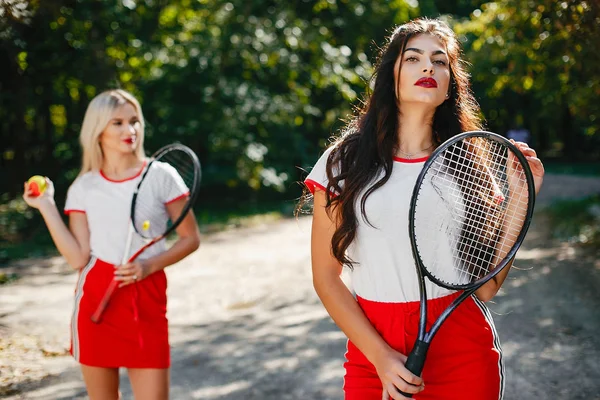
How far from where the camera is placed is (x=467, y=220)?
8.10 ft

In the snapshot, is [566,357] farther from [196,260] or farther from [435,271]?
[196,260]

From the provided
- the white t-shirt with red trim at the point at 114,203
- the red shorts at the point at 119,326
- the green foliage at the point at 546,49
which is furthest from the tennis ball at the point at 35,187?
the green foliage at the point at 546,49

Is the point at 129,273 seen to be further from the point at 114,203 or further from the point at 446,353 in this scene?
the point at 446,353

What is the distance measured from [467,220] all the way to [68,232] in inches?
81.4

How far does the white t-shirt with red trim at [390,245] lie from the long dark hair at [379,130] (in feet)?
0.12

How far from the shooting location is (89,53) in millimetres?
13188

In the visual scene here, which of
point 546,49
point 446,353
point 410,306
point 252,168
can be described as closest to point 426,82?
point 410,306

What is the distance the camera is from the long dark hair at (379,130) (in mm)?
2432

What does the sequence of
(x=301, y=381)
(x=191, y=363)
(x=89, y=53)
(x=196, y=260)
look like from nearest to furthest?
1. (x=301, y=381)
2. (x=191, y=363)
3. (x=196, y=260)
4. (x=89, y=53)

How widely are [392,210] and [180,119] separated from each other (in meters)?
14.7

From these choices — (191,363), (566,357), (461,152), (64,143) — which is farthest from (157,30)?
(461,152)

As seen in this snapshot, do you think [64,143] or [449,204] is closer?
[449,204]

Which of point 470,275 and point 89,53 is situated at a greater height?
point 89,53

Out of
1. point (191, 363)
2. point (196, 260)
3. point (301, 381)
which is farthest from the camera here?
point (196, 260)
